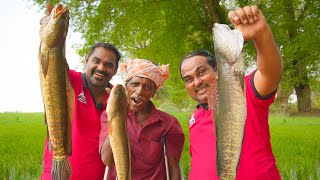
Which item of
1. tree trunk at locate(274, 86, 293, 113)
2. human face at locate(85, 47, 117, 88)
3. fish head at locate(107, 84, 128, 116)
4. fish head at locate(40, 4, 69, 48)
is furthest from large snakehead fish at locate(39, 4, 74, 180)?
tree trunk at locate(274, 86, 293, 113)

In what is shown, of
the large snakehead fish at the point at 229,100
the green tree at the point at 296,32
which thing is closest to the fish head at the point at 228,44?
the large snakehead fish at the point at 229,100

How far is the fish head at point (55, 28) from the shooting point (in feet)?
7.66

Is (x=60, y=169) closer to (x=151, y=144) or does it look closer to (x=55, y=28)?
(x=55, y=28)

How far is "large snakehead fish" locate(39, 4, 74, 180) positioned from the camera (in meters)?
2.35

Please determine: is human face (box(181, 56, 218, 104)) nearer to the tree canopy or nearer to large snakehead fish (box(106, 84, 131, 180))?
large snakehead fish (box(106, 84, 131, 180))

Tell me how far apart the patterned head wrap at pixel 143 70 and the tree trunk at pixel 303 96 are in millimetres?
24118

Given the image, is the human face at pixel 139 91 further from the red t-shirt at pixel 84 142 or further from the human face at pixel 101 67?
the red t-shirt at pixel 84 142

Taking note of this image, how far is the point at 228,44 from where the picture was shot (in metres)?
2.11

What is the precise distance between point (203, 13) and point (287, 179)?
41.4ft

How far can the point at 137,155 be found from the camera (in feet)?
11.2

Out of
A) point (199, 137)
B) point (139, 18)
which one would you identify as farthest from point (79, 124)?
point (139, 18)

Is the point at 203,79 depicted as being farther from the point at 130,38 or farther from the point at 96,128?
the point at 130,38

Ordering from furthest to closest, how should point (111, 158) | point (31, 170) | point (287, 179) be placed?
1. point (31, 170)
2. point (287, 179)
3. point (111, 158)

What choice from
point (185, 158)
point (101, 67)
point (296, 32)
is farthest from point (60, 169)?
point (296, 32)
